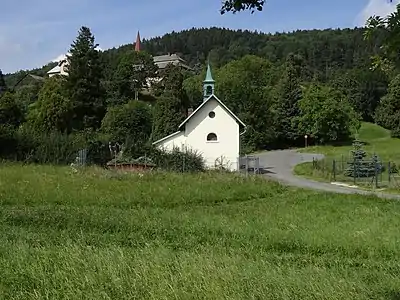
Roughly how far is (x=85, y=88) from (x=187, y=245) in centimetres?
4840

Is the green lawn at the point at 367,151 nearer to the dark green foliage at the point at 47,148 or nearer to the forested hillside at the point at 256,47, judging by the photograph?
the dark green foliage at the point at 47,148

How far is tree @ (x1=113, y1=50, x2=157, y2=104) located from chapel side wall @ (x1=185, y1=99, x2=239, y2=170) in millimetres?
33147

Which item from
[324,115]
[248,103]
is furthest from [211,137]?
[324,115]

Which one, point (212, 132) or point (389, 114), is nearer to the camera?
point (212, 132)

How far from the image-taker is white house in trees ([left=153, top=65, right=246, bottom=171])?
36344mm

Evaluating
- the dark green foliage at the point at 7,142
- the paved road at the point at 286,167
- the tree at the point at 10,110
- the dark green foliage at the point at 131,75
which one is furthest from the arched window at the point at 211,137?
the dark green foliage at the point at 131,75

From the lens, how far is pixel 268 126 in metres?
67.1

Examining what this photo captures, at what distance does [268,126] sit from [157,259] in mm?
61189

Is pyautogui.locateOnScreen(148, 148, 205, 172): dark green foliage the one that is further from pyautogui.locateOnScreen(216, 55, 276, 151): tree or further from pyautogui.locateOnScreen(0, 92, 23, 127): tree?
pyautogui.locateOnScreen(216, 55, 276, 151): tree

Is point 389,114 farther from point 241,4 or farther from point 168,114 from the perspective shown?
point 241,4

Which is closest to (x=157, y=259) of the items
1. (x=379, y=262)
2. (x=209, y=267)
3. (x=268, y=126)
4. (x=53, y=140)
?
(x=209, y=267)

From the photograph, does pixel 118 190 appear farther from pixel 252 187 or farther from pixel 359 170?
pixel 359 170

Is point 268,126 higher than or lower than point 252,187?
higher

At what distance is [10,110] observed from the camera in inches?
2136
